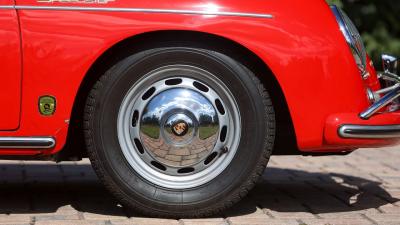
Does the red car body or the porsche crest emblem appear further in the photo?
the porsche crest emblem

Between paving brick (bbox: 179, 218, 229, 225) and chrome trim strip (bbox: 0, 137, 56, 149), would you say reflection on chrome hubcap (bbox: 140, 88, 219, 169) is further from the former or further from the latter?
chrome trim strip (bbox: 0, 137, 56, 149)

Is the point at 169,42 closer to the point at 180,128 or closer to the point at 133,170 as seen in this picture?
the point at 180,128

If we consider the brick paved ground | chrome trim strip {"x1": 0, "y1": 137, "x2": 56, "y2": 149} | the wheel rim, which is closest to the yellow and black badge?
chrome trim strip {"x1": 0, "y1": 137, "x2": 56, "y2": 149}

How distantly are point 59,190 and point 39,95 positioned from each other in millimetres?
1215

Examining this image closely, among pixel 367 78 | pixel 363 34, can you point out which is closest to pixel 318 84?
pixel 367 78

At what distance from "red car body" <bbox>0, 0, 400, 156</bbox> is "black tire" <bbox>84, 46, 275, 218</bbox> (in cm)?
11

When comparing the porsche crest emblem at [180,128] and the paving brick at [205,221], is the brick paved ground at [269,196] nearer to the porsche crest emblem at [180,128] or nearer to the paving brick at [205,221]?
the paving brick at [205,221]

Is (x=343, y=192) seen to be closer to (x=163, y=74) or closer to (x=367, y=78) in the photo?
(x=367, y=78)

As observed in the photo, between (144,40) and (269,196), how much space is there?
1.40 meters

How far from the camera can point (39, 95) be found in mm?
4176

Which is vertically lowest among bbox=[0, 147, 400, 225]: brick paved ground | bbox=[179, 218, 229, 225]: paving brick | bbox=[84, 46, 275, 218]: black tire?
bbox=[0, 147, 400, 225]: brick paved ground

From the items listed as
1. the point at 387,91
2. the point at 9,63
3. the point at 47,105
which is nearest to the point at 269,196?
the point at 387,91

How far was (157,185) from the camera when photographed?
4.35 metres

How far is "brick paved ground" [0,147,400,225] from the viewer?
14.6ft
